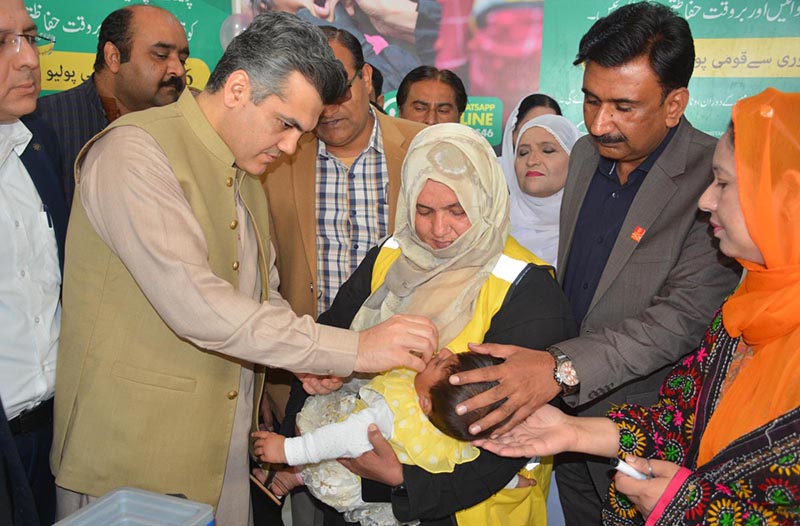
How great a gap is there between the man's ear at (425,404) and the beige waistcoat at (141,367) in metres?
0.59

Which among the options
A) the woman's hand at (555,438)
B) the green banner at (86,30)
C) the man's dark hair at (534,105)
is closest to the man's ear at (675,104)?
the woman's hand at (555,438)

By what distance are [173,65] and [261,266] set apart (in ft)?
8.14

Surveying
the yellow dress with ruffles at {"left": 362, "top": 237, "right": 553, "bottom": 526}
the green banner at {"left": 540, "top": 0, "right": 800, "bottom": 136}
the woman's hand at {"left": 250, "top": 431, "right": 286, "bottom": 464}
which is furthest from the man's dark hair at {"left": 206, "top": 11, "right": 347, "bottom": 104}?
the green banner at {"left": 540, "top": 0, "right": 800, "bottom": 136}

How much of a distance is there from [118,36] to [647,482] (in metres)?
3.86

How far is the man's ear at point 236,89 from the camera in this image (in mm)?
1836

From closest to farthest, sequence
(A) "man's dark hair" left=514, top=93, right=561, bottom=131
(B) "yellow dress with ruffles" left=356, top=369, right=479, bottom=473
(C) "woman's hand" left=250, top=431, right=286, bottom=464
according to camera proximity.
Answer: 1. (B) "yellow dress with ruffles" left=356, top=369, right=479, bottom=473
2. (C) "woman's hand" left=250, top=431, right=286, bottom=464
3. (A) "man's dark hair" left=514, top=93, right=561, bottom=131

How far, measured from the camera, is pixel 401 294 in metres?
2.20

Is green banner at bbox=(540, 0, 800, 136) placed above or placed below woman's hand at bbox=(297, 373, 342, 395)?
above

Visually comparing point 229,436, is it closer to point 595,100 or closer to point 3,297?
point 3,297

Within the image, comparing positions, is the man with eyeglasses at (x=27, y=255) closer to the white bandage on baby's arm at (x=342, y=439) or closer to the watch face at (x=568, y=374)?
the white bandage on baby's arm at (x=342, y=439)

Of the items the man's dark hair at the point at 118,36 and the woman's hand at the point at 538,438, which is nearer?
Result: the woman's hand at the point at 538,438

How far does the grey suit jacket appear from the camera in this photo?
2.07 meters

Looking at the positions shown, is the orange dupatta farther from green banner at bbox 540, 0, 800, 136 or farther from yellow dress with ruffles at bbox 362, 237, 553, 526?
green banner at bbox 540, 0, 800, 136

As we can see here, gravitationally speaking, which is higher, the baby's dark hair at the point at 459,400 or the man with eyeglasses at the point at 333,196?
the man with eyeglasses at the point at 333,196
